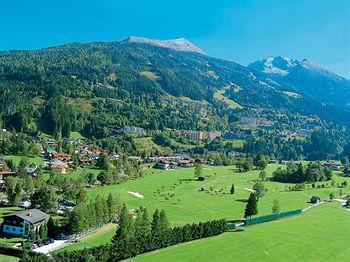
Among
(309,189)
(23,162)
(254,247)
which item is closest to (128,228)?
(254,247)

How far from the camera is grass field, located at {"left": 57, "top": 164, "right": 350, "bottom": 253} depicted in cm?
10781

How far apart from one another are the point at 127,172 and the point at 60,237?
73495mm

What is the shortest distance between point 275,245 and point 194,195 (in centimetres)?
4528

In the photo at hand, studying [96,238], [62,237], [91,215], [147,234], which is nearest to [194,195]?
[91,215]

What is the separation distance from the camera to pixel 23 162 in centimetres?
14188

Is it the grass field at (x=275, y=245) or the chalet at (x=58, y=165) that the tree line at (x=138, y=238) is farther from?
the chalet at (x=58, y=165)

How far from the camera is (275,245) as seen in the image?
8506 centimetres

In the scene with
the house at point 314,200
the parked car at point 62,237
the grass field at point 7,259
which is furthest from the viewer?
the house at point 314,200

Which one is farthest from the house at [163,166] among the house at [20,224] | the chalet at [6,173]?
the house at [20,224]

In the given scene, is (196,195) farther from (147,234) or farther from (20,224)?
(20,224)

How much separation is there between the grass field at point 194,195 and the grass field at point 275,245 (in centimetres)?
1160

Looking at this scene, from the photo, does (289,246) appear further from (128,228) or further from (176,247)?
(128,228)

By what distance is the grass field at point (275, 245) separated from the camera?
7631 centimetres

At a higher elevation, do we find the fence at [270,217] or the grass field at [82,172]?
the grass field at [82,172]
